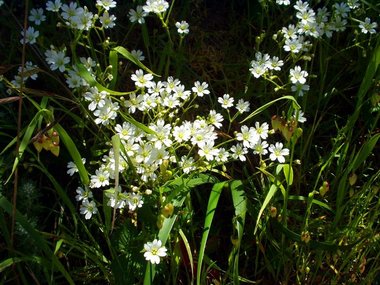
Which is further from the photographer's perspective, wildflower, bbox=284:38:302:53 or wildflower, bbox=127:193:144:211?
wildflower, bbox=284:38:302:53

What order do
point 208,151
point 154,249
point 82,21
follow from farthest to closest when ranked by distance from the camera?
1. point 82,21
2. point 208,151
3. point 154,249

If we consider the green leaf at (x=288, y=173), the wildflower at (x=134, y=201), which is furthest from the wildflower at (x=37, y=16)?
the green leaf at (x=288, y=173)

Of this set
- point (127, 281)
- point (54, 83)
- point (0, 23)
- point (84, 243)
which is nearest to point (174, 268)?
point (127, 281)

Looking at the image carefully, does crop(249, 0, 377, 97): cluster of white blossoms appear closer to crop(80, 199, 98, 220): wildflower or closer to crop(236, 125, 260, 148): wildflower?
crop(236, 125, 260, 148): wildflower

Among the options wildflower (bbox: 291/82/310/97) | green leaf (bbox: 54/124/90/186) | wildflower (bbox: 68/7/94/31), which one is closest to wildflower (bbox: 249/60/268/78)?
wildflower (bbox: 291/82/310/97)

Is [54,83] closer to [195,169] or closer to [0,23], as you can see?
[0,23]

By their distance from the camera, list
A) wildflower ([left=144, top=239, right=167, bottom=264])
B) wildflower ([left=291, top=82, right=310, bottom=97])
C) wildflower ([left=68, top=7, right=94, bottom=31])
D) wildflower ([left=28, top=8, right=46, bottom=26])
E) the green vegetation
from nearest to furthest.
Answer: wildflower ([left=144, top=239, right=167, bottom=264]), the green vegetation, wildflower ([left=68, top=7, right=94, bottom=31]), wildflower ([left=291, top=82, right=310, bottom=97]), wildflower ([left=28, top=8, right=46, bottom=26])

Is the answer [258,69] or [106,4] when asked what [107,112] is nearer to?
[106,4]

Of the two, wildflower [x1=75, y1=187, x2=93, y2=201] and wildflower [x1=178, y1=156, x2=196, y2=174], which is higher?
wildflower [x1=178, y1=156, x2=196, y2=174]

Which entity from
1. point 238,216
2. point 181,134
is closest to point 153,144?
point 181,134
